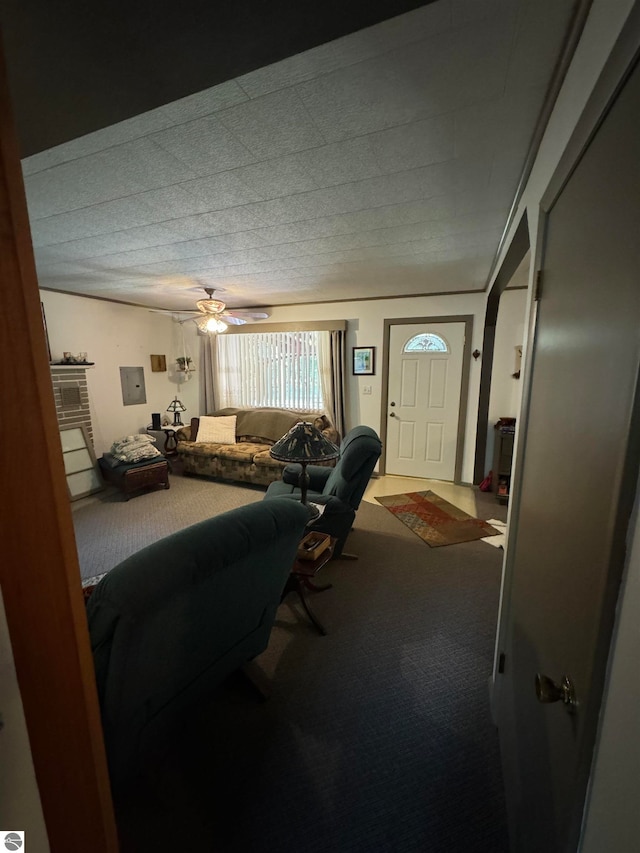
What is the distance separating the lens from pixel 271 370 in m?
5.22

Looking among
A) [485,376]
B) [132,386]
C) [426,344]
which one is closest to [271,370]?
[132,386]

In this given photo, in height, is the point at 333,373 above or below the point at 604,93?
below

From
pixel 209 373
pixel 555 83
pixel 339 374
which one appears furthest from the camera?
pixel 209 373

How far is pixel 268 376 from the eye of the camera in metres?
5.25

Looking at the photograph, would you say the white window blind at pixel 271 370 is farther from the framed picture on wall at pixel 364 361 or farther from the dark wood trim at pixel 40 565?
the dark wood trim at pixel 40 565

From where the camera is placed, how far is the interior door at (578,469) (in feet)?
1.70

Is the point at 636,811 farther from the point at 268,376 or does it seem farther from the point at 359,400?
the point at 268,376

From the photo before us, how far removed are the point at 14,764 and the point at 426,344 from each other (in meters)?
4.45

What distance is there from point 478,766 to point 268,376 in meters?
4.75

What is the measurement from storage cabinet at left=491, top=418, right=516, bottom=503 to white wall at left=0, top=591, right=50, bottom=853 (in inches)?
153

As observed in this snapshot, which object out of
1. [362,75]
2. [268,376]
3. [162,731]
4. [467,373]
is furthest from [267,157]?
[268,376]

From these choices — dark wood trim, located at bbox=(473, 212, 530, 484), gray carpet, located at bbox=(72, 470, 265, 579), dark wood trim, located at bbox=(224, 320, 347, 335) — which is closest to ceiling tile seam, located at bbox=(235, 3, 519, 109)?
dark wood trim, located at bbox=(473, 212, 530, 484)

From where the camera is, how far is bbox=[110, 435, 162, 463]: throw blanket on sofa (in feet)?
13.1

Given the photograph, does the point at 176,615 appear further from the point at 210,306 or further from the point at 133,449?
the point at 133,449
